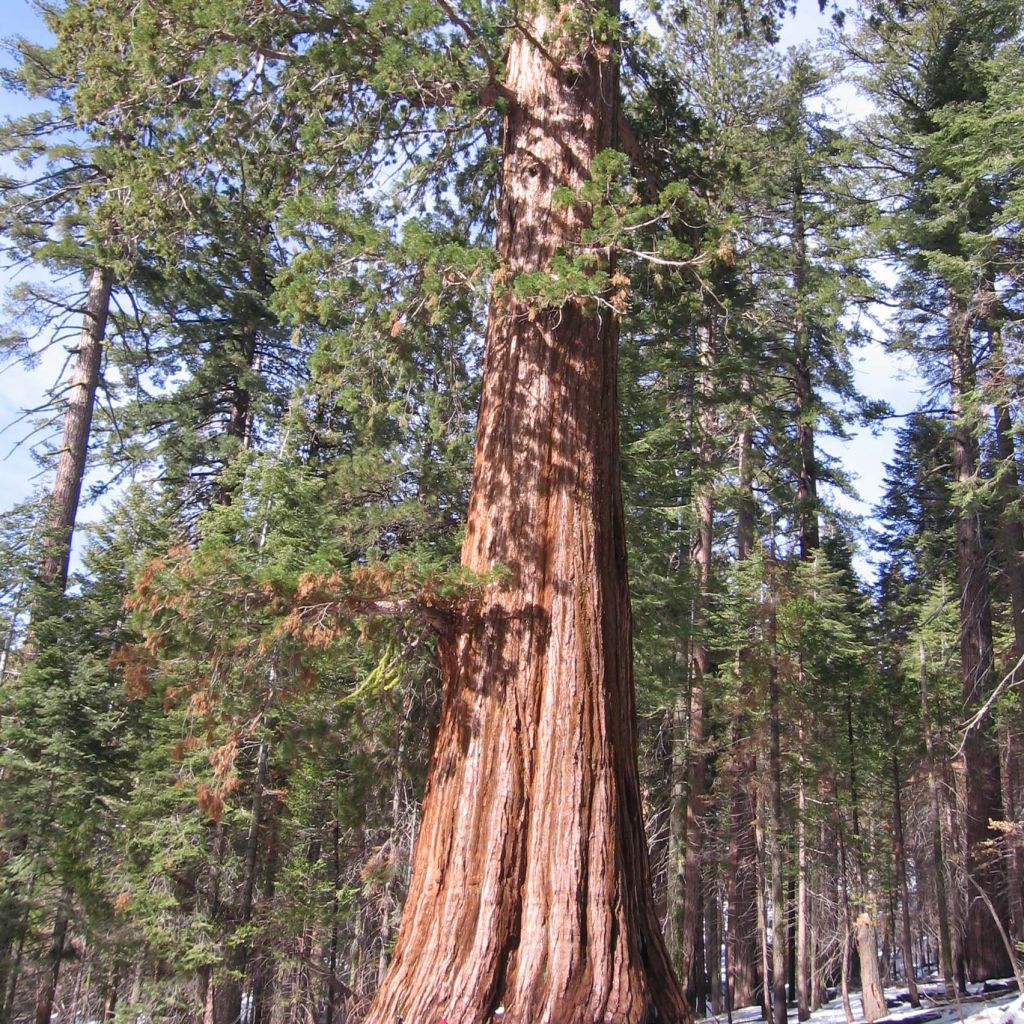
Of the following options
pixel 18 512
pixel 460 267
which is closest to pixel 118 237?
pixel 460 267

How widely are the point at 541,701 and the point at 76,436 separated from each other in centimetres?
1297

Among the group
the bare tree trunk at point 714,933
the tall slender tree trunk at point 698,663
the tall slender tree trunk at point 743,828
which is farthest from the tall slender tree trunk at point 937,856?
the bare tree trunk at point 714,933

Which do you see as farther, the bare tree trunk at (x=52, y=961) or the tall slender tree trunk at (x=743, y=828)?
the tall slender tree trunk at (x=743, y=828)

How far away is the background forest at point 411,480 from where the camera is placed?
19.7ft

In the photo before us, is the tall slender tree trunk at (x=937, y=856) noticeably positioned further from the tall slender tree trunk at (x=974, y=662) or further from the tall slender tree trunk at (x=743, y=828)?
the tall slender tree trunk at (x=743, y=828)

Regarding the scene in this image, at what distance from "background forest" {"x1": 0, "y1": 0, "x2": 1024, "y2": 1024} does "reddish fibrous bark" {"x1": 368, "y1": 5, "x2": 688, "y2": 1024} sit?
337mm

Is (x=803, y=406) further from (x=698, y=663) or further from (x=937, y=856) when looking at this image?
(x=937, y=856)

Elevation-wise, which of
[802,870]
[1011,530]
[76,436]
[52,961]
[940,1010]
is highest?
[76,436]

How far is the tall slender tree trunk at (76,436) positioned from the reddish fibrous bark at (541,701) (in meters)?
10.6

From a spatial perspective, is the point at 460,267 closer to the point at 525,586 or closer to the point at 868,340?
the point at 525,586

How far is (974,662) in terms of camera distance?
1571cm

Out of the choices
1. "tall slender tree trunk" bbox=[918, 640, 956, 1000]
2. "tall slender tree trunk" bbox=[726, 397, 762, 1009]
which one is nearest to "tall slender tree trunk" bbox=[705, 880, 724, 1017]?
"tall slender tree trunk" bbox=[726, 397, 762, 1009]

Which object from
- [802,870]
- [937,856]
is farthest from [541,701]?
[937,856]

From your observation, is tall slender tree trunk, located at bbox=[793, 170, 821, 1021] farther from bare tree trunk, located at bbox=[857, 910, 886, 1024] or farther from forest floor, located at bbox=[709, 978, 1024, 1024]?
bare tree trunk, located at bbox=[857, 910, 886, 1024]
